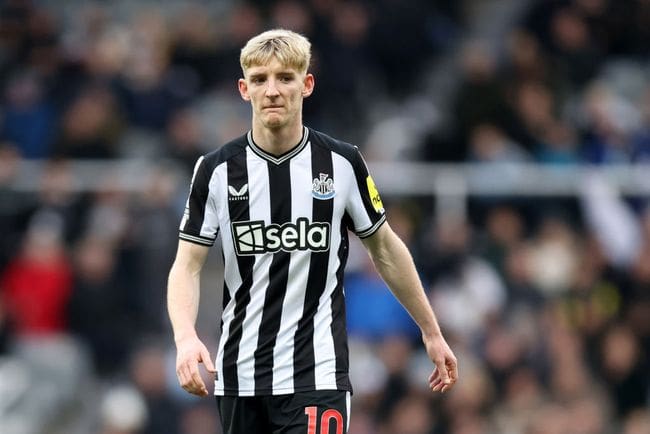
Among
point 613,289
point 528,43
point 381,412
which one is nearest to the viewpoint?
point 381,412

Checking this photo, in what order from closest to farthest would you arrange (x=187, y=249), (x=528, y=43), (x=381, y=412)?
(x=187, y=249), (x=381, y=412), (x=528, y=43)

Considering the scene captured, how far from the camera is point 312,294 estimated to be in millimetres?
5914

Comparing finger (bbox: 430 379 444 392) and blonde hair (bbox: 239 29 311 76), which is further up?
blonde hair (bbox: 239 29 311 76)

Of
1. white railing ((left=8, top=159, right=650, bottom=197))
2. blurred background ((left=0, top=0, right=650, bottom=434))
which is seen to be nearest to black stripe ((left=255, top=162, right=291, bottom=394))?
blurred background ((left=0, top=0, right=650, bottom=434))

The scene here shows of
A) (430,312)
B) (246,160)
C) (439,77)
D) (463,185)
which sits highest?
(439,77)

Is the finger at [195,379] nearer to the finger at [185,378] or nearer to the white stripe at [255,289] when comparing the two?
the finger at [185,378]

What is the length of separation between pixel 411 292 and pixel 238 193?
88cm

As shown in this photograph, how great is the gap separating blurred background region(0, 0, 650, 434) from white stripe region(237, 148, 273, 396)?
5.77 meters

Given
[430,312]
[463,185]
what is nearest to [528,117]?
[463,185]

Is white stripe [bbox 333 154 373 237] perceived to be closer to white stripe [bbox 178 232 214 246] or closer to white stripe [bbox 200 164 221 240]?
white stripe [bbox 200 164 221 240]

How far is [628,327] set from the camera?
12.5 meters

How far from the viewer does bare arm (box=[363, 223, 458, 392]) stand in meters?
6.09

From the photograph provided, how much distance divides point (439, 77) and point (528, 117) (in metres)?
1.98

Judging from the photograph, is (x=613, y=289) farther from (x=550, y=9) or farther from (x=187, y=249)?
(x=187, y=249)
